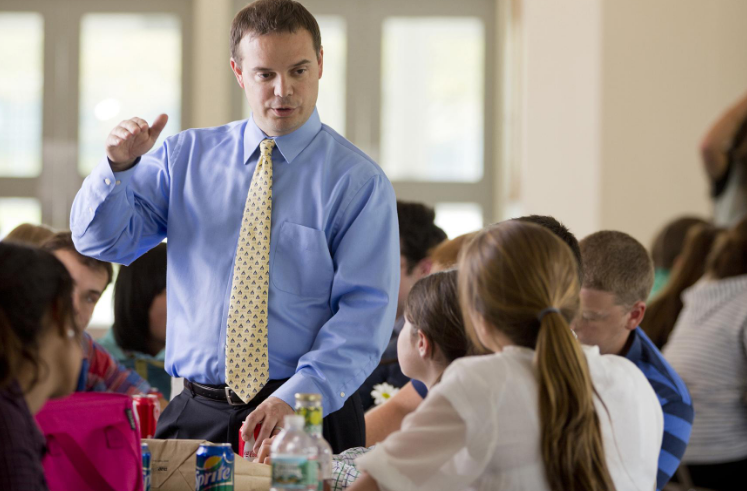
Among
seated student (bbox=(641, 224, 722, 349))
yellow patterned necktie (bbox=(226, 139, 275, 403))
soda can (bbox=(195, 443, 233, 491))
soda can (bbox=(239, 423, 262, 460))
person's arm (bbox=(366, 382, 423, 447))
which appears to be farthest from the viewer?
seated student (bbox=(641, 224, 722, 349))

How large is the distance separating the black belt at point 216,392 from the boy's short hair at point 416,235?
50.1 inches

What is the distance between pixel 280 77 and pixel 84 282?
4.12ft

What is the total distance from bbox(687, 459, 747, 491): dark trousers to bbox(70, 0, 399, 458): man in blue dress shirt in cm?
157

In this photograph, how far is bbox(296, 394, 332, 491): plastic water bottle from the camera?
1.41m

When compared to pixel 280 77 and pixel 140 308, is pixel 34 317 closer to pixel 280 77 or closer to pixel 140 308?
pixel 280 77

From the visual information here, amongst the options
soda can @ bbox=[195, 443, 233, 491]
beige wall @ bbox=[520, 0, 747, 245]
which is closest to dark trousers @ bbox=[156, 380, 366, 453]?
soda can @ bbox=[195, 443, 233, 491]

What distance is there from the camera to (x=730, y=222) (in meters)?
1.27

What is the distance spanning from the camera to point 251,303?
187 cm

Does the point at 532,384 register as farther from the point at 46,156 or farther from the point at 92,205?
the point at 46,156

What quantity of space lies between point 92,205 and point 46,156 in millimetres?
4803

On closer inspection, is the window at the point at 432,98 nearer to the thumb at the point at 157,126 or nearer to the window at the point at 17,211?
the window at the point at 17,211

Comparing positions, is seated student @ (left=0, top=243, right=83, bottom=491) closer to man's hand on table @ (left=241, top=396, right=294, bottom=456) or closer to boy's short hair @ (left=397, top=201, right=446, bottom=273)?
man's hand on table @ (left=241, top=396, right=294, bottom=456)

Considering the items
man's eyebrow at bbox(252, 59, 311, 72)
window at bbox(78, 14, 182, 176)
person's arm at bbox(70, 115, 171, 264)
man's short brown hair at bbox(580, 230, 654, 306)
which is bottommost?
man's short brown hair at bbox(580, 230, 654, 306)

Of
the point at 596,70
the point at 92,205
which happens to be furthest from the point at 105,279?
the point at 596,70
